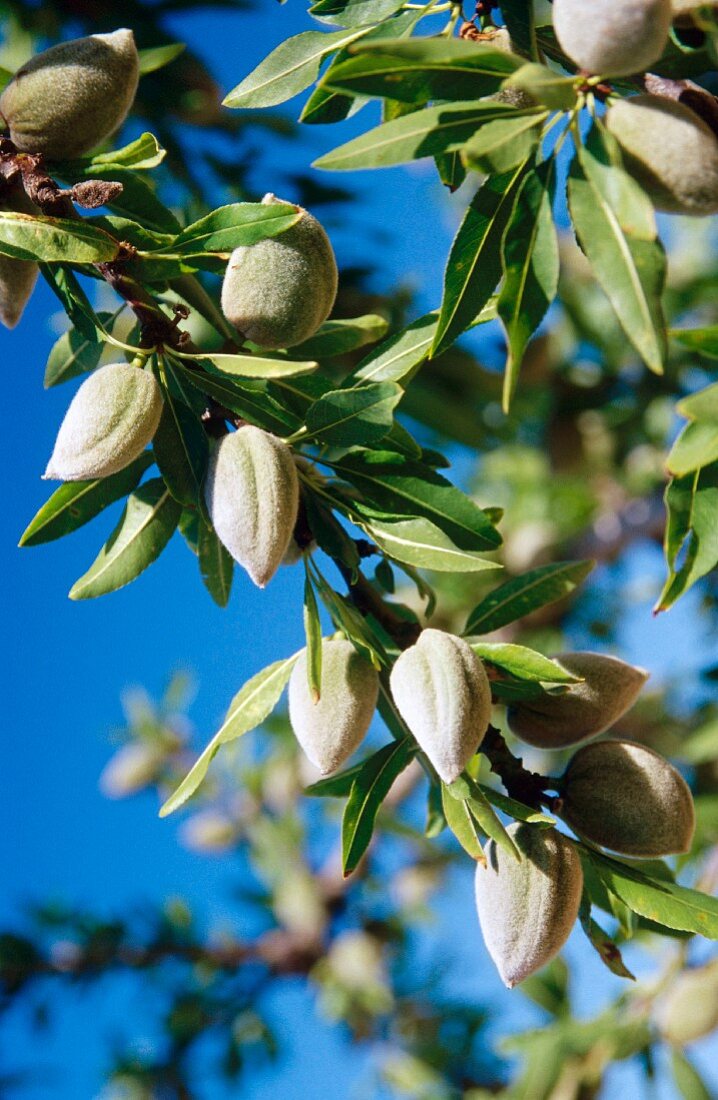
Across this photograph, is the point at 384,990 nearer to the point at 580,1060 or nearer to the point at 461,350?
the point at 580,1060

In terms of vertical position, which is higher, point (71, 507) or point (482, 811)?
point (71, 507)

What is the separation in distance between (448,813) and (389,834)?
7.32 ft

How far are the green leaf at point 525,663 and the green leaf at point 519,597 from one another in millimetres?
122

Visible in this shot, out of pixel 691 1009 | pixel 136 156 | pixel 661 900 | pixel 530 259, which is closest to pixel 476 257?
→ pixel 530 259

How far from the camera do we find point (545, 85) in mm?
651

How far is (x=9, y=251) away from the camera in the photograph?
0.80 metres

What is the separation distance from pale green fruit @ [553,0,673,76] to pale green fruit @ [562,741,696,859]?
0.51 m

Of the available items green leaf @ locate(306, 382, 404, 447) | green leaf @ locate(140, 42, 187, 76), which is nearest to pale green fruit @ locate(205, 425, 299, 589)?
green leaf @ locate(306, 382, 404, 447)

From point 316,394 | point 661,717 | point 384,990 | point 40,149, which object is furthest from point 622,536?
point 40,149

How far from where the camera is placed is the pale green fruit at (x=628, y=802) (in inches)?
33.3

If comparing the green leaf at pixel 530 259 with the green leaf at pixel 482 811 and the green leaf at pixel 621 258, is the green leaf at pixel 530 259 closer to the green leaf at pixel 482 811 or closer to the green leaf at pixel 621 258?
the green leaf at pixel 621 258

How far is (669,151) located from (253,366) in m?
0.32

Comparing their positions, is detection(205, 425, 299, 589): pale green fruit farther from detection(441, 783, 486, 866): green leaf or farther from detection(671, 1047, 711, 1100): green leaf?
detection(671, 1047, 711, 1100): green leaf

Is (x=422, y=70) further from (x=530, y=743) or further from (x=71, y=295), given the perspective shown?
(x=530, y=743)
